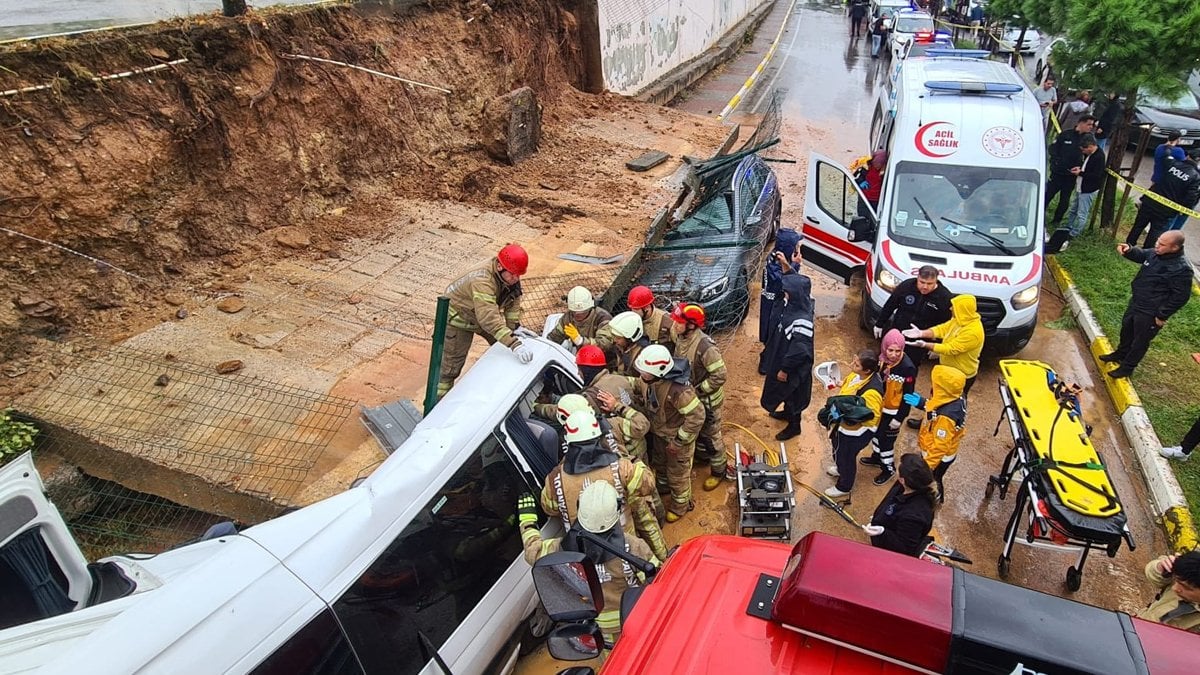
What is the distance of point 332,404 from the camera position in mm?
5613

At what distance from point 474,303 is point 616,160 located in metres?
7.17

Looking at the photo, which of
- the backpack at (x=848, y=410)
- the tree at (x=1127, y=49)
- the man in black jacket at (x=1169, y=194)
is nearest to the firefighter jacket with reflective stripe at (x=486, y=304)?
the backpack at (x=848, y=410)

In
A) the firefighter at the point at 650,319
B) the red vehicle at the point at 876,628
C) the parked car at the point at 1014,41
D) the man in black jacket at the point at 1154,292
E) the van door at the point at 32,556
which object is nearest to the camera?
the red vehicle at the point at 876,628

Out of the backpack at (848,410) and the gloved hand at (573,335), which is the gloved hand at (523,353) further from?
the backpack at (848,410)

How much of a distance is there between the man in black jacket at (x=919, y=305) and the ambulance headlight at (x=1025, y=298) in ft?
2.66

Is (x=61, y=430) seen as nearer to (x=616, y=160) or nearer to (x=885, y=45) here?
(x=616, y=160)

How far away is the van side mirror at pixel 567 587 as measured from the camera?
2.74m

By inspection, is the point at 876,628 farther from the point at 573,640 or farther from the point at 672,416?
the point at 672,416

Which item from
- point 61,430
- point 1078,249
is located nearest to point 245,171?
point 61,430

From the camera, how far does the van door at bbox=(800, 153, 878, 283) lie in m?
8.03

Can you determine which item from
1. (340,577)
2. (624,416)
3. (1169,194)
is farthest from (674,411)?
(1169,194)

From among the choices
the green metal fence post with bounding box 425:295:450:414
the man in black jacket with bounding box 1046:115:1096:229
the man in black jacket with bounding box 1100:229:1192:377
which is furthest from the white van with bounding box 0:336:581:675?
the man in black jacket with bounding box 1046:115:1096:229

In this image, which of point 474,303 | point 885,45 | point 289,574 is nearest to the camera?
point 289,574

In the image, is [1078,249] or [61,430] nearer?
[61,430]
